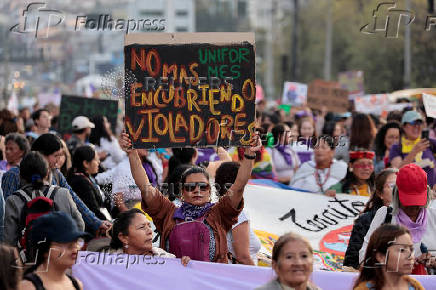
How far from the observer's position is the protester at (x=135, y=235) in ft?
21.4

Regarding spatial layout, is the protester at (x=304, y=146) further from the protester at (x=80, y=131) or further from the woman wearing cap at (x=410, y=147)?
the protester at (x=80, y=131)

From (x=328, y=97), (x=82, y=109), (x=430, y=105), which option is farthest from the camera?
(x=328, y=97)

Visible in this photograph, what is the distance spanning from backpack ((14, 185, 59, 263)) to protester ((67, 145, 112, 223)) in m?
1.51

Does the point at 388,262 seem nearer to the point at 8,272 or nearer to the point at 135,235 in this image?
the point at 135,235

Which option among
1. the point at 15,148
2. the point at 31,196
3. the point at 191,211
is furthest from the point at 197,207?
the point at 15,148

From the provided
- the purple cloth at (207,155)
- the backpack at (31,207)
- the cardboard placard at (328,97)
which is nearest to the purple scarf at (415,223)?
the backpack at (31,207)

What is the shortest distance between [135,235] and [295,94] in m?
17.9

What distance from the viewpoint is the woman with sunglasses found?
21.8 ft

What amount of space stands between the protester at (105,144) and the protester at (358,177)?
132 inches

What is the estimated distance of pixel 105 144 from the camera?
12648 mm

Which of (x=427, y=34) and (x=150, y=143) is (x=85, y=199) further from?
(x=427, y=34)

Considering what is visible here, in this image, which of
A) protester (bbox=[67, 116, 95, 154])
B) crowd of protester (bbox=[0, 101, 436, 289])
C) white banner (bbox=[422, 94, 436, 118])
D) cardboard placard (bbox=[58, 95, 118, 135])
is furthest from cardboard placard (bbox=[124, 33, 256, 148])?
cardboard placard (bbox=[58, 95, 118, 135])

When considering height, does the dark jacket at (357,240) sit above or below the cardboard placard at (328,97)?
below

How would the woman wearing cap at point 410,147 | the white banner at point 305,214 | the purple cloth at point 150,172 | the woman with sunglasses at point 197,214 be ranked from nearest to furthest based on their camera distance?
the woman with sunglasses at point 197,214
the white banner at point 305,214
the purple cloth at point 150,172
the woman wearing cap at point 410,147
